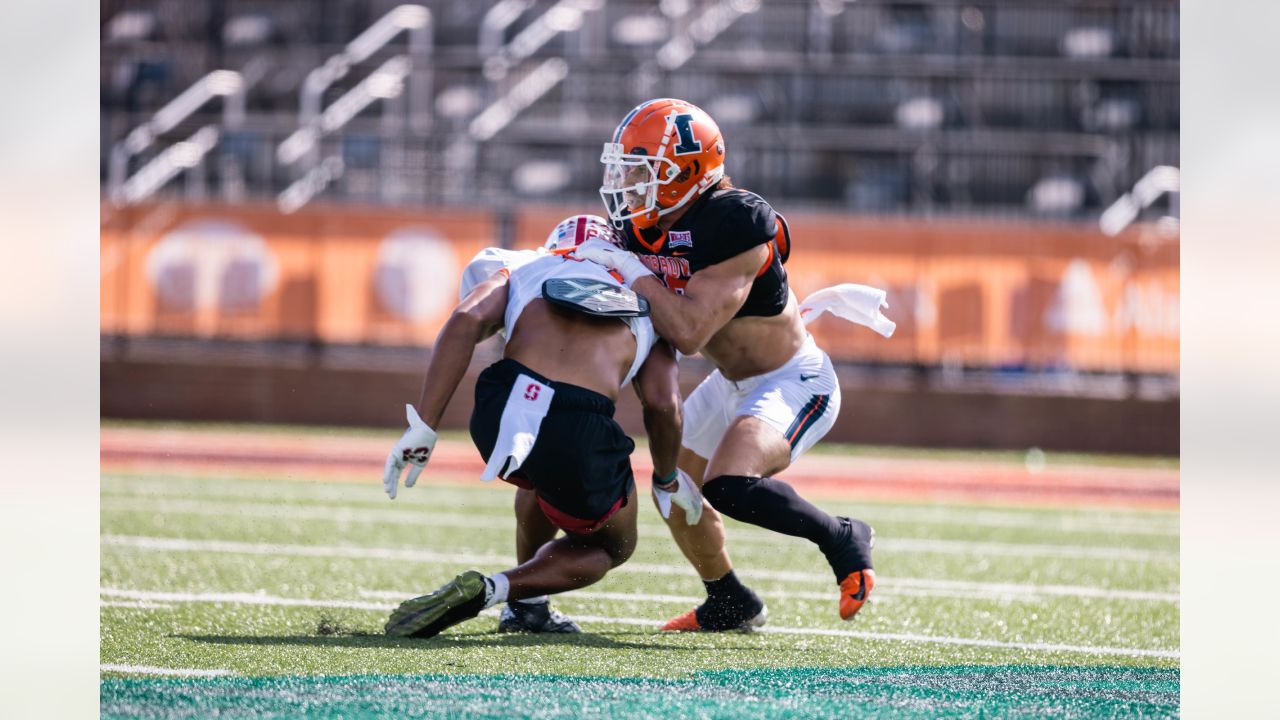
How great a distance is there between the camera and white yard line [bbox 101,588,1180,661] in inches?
176

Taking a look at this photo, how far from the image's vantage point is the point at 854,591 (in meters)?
4.32

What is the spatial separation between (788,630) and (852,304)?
1.11 metres

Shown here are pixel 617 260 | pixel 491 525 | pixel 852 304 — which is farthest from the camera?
pixel 491 525

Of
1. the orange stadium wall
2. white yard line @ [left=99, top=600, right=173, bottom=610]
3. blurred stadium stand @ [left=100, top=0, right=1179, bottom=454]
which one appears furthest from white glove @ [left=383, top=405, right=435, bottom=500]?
the orange stadium wall

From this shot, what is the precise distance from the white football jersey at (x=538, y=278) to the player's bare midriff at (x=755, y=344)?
0.43m

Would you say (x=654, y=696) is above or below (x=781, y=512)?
below

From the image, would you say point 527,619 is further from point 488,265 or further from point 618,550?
point 488,265

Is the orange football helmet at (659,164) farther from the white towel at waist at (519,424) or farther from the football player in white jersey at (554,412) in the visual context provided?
the white towel at waist at (519,424)

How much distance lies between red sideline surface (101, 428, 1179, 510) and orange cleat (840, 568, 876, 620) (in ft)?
17.8

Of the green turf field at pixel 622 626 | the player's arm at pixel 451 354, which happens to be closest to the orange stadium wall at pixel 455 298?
the green turf field at pixel 622 626

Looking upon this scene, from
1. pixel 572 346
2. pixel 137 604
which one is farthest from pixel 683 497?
pixel 137 604

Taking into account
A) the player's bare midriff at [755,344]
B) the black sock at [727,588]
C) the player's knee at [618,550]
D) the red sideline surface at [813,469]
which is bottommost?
the red sideline surface at [813,469]

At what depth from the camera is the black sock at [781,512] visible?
4262mm
